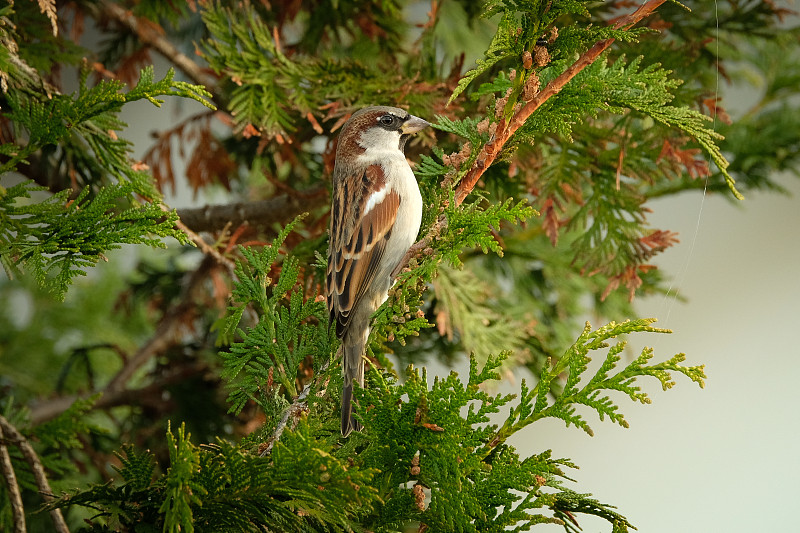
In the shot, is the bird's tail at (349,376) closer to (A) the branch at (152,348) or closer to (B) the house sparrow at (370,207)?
(B) the house sparrow at (370,207)

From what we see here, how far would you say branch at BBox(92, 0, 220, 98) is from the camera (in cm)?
173

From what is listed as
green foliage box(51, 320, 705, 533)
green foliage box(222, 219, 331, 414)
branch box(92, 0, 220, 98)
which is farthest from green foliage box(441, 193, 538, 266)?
branch box(92, 0, 220, 98)

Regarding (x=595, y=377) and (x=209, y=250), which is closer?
(x=595, y=377)

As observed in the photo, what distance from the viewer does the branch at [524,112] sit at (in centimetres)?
90

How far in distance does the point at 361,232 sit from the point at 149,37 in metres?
0.86

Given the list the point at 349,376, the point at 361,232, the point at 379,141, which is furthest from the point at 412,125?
the point at 349,376

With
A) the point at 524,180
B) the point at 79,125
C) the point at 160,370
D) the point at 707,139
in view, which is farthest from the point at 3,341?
the point at 707,139

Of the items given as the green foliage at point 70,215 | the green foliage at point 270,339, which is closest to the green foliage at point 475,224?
the green foliage at point 270,339

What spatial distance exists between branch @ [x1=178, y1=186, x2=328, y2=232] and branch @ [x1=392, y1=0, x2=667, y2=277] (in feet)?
2.13

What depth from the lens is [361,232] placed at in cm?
137

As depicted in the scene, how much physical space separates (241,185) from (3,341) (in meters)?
1.04

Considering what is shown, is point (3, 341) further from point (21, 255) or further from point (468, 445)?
point (468, 445)

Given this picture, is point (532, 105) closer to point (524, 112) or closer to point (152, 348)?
point (524, 112)

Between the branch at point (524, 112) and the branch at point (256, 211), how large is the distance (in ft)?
2.13
